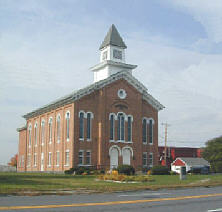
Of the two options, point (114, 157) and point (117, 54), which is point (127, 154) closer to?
point (114, 157)

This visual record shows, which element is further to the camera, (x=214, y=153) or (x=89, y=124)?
(x=214, y=153)

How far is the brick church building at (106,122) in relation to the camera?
155 ft

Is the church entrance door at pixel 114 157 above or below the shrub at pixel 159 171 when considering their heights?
above

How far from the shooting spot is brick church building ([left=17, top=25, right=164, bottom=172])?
47.2 m

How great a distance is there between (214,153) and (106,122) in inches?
1320

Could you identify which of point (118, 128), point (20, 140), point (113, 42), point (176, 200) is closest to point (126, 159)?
point (118, 128)

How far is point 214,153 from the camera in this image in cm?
7350

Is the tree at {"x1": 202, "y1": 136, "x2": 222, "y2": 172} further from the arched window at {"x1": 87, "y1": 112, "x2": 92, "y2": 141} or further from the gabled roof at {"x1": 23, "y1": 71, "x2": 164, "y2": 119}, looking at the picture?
the arched window at {"x1": 87, "y1": 112, "x2": 92, "y2": 141}

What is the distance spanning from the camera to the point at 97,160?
4750cm

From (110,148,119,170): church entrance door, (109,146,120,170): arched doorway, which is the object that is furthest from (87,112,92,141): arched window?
(110,148,119,170): church entrance door

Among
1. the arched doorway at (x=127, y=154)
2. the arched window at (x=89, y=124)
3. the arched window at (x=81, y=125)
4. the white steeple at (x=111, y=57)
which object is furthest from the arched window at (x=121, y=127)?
the white steeple at (x=111, y=57)

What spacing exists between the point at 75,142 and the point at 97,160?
3.78 m

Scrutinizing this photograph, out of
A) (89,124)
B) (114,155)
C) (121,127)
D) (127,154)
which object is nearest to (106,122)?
(89,124)

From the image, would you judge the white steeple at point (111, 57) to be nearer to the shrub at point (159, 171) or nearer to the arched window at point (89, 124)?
the arched window at point (89, 124)
